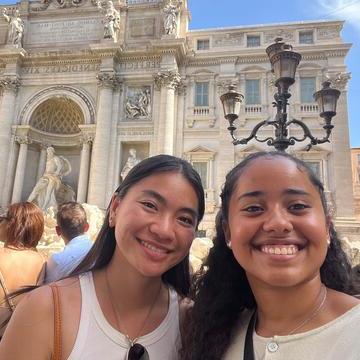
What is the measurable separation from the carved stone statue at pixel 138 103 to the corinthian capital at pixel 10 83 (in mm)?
5679

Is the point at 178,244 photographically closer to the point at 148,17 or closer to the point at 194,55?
the point at 194,55

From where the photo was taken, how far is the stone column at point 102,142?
16.5 meters

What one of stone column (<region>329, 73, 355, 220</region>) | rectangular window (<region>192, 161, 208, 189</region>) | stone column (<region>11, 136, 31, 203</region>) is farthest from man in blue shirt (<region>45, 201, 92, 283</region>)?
stone column (<region>11, 136, 31, 203</region>)

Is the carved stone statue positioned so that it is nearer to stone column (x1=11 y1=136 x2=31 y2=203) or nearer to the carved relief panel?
the carved relief panel

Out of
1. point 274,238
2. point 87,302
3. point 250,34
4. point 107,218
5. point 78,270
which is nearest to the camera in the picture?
point 274,238

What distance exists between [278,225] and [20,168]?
715 inches

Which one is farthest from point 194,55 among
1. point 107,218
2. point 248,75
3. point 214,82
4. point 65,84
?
point 107,218

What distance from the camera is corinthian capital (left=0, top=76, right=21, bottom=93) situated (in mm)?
18312

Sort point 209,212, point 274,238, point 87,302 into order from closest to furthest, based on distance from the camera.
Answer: point 274,238 → point 87,302 → point 209,212

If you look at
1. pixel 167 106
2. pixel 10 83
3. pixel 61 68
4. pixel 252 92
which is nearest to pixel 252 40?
pixel 252 92

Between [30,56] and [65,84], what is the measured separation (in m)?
2.38

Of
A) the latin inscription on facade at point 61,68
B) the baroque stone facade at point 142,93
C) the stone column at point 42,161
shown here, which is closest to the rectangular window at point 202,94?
the baroque stone facade at point 142,93

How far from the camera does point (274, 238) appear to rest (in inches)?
56.7

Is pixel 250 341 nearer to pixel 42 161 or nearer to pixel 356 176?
pixel 42 161
